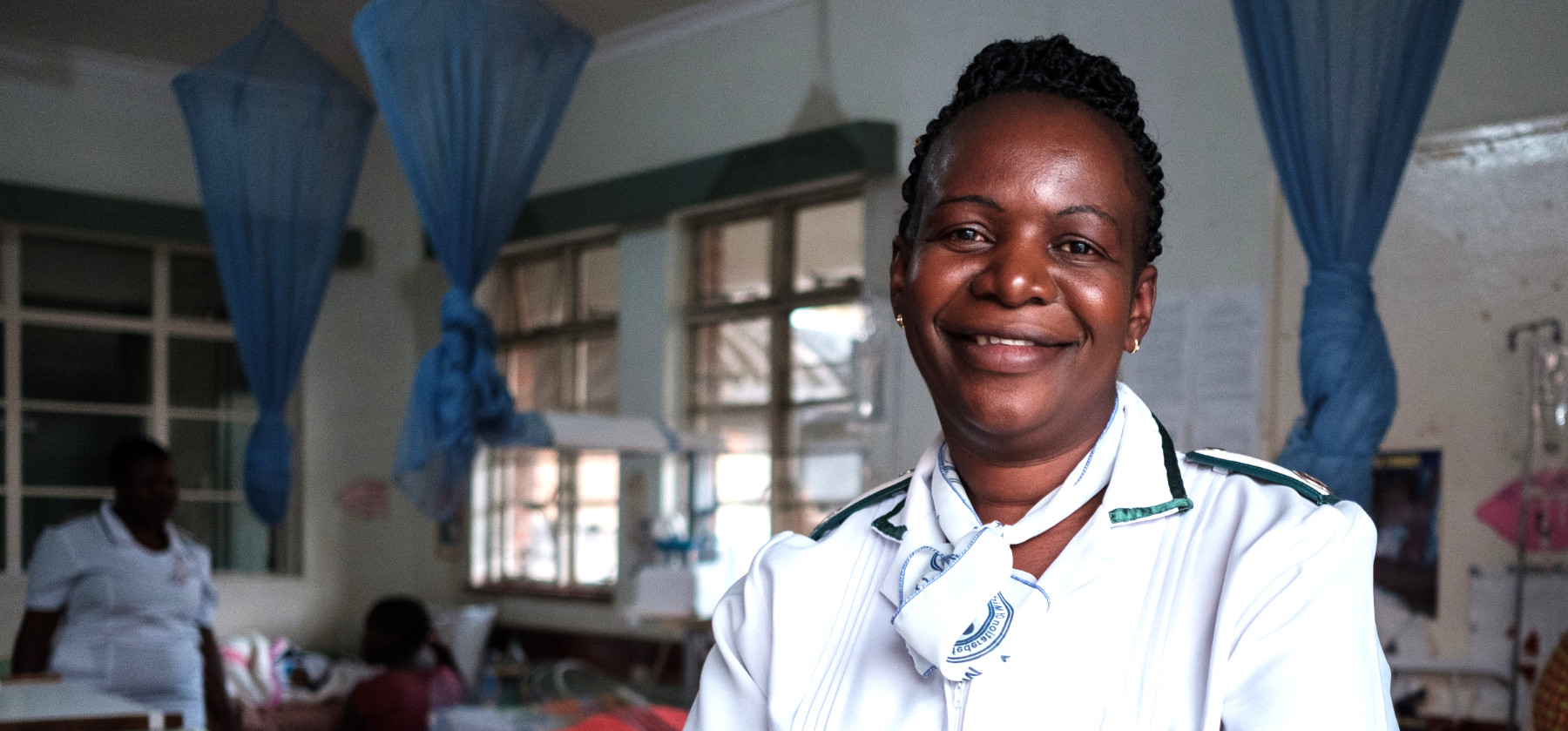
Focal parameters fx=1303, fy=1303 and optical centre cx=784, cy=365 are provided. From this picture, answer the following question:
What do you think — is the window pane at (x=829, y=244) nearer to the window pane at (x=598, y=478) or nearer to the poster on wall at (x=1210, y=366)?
the window pane at (x=598, y=478)

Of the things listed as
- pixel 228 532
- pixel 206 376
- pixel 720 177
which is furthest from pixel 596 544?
pixel 206 376

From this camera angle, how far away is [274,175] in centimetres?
402

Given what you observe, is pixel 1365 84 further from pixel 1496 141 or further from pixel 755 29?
pixel 755 29

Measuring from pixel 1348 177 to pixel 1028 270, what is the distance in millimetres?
1605

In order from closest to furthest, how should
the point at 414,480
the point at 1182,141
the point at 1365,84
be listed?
the point at 1365,84, the point at 1182,141, the point at 414,480

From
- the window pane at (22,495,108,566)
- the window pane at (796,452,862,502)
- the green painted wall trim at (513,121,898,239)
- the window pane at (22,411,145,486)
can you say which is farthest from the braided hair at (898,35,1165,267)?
the window pane at (22,411,145,486)

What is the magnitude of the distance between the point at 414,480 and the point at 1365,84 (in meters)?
2.55

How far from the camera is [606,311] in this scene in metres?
6.25

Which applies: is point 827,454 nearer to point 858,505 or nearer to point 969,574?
point 858,505

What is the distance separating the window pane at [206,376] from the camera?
21.3 feet

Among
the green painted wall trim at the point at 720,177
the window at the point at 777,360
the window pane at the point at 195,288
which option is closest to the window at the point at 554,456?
the green painted wall trim at the point at 720,177

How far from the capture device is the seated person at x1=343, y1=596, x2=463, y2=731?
3.43 m

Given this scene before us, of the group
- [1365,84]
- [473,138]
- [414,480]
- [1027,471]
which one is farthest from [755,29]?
[1027,471]

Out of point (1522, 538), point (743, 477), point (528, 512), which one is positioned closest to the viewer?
point (1522, 538)
